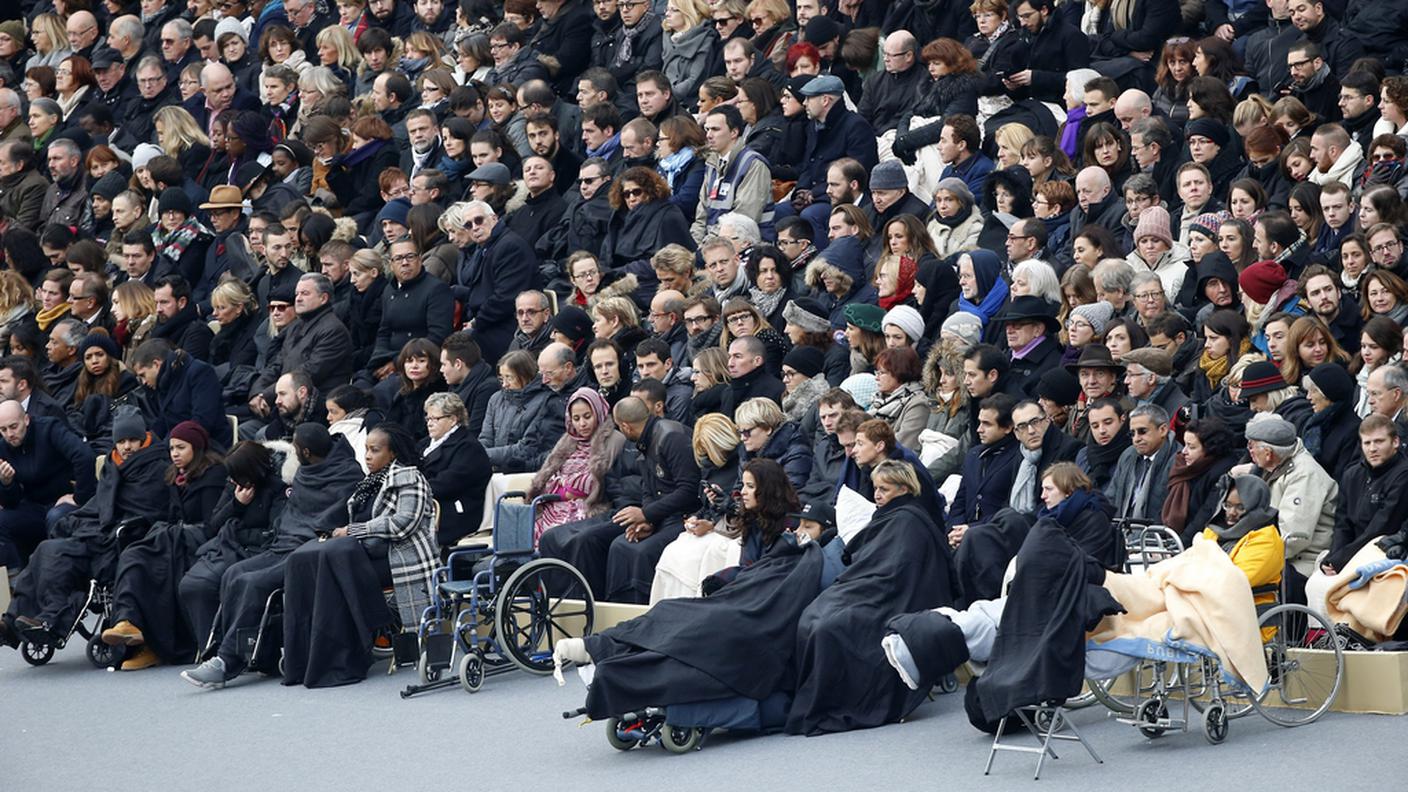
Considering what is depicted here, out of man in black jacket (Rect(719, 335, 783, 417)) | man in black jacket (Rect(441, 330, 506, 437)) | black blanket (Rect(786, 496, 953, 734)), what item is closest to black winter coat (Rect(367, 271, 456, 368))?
man in black jacket (Rect(441, 330, 506, 437))

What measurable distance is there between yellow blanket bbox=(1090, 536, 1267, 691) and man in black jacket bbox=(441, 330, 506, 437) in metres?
5.29

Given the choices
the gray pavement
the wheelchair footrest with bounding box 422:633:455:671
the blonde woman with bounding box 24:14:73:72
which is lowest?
the gray pavement

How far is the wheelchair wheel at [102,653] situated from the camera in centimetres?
1136

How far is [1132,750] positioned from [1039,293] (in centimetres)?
363

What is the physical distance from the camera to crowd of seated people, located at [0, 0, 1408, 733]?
32.2 ft

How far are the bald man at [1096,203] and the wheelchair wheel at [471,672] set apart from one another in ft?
13.6

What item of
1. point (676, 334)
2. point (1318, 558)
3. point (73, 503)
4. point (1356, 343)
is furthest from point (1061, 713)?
point (73, 503)

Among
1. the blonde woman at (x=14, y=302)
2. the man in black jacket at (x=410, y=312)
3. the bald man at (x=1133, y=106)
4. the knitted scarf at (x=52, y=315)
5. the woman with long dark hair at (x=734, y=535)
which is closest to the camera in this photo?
the woman with long dark hair at (x=734, y=535)

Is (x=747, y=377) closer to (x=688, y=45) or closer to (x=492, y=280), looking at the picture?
(x=492, y=280)

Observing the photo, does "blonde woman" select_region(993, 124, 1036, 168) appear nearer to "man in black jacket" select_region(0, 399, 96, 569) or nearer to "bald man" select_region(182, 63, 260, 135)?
"man in black jacket" select_region(0, 399, 96, 569)

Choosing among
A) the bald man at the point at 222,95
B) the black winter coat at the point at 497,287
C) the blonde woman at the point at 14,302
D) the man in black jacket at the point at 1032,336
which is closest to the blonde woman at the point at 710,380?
the man in black jacket at the point at 1032,336

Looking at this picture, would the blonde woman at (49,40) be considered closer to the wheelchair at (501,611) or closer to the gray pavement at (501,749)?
the gray pavement at (501,749)

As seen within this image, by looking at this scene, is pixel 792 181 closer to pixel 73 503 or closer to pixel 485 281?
pixel 485 281

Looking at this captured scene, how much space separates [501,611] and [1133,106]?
5007 millimetres
